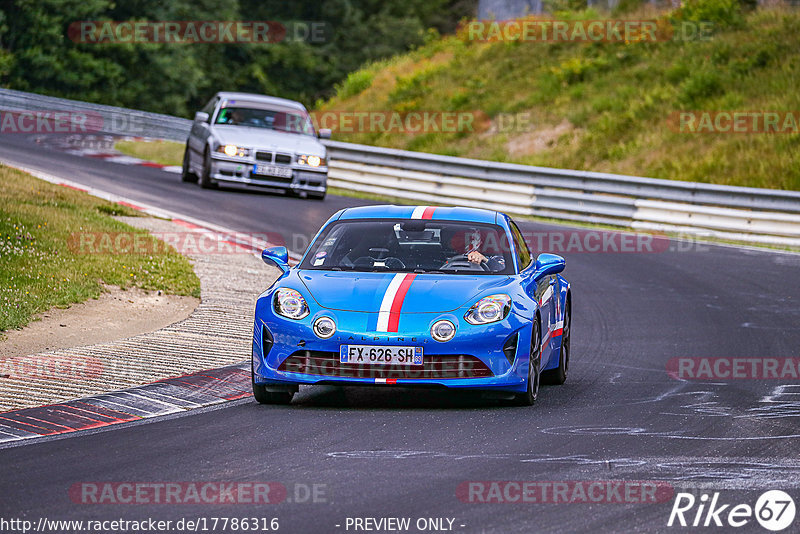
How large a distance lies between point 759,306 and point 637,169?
43.4 ft

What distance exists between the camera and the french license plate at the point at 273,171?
23469 millimetres

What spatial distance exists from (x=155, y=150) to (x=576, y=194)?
488 inches

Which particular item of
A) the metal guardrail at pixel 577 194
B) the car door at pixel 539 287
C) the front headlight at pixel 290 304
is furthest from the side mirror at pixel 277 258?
the metal guardrail at pixel 577 194

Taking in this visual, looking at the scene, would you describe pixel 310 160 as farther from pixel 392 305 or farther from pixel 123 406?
pixel 123 406

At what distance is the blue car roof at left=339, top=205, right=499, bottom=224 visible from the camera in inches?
400

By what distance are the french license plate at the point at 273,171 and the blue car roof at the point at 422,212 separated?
13166 mm

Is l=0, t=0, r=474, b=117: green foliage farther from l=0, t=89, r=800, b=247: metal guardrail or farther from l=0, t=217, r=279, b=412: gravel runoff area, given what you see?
l=0, t=217, r=279, b=412: gravel runoff area

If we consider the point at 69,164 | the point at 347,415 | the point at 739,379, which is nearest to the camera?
the point at 347,415

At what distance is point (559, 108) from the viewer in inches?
1261

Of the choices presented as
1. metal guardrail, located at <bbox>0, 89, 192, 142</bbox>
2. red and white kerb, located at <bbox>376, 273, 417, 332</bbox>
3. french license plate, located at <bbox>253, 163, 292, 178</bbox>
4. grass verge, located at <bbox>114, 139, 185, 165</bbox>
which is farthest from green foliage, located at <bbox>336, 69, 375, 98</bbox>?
red and white kerb, located at <bbox>376, 273, 417, 332</bbox>

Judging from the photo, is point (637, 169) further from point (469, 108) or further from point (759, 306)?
point (759, 306)

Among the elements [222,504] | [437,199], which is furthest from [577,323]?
[437,199]

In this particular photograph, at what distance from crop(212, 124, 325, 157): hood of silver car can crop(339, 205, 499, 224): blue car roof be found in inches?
517

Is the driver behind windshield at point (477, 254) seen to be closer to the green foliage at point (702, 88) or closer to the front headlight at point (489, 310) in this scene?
the front headlight at point (489, 310)
